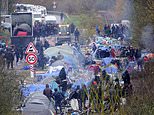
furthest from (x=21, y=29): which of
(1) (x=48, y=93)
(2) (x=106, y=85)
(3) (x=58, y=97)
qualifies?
(2) (x=106, y=85)

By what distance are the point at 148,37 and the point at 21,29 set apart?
10.8 meters

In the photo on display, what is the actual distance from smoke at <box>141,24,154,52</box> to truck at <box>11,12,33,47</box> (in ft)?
30.2

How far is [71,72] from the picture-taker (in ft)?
83.5

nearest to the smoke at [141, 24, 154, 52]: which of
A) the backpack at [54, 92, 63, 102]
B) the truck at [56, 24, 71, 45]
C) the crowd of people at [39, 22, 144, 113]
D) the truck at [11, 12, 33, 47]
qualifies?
the crowd of people at [39, 22, 144, 113]

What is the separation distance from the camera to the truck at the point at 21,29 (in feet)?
111

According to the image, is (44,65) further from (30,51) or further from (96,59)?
(30,51)

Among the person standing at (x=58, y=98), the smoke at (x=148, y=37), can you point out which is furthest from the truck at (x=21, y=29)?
the person standing at (x=58, y=98)

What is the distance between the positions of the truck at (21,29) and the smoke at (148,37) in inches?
362

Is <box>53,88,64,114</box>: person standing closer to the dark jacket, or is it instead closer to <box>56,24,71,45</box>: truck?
the dark jacket

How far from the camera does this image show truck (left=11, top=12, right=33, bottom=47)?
3369 centimetres

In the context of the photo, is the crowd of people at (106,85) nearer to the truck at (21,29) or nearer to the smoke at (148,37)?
the smoke at (148,37)

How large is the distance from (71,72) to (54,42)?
14.2 m

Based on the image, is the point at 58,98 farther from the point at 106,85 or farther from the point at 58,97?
the point at 106,85

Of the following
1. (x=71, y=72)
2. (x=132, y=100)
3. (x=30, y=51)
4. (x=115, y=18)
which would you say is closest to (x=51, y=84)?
(x=30, y=51)
